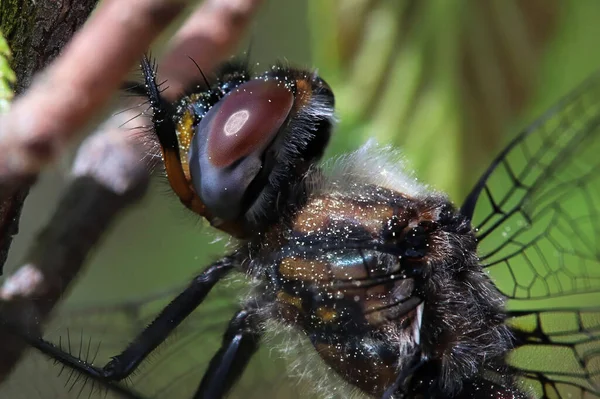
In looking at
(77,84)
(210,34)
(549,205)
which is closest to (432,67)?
(549,205)

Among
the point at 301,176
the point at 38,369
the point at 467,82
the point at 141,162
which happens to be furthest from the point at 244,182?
the point at 467,82

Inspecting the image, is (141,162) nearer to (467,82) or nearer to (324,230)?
(324,230)

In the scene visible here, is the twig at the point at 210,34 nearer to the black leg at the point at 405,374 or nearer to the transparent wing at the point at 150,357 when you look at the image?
the transparent wing at the point at 150,357

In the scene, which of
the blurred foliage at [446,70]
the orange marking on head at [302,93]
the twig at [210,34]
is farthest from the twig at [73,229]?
the blurred foliage at [446,70]

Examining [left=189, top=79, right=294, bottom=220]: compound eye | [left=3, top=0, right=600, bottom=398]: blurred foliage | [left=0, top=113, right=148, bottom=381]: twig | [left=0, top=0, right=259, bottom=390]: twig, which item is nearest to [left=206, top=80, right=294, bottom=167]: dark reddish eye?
[left=189, top=79, right=294, bottom=220]: compound eye

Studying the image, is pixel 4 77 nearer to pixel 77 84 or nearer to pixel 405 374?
pixel 77 84

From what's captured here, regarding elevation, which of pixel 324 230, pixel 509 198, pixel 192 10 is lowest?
pixel 509 198

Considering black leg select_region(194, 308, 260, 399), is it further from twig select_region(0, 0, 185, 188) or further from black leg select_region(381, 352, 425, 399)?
twig select_region(0, 0, 185, 188)
